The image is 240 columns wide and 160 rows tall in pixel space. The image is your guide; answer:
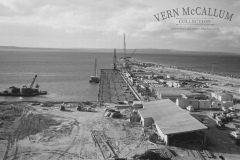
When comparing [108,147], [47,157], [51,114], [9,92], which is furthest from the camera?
[9,92]

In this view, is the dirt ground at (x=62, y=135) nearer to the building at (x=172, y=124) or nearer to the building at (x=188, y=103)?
the building at (x=172, y=124)

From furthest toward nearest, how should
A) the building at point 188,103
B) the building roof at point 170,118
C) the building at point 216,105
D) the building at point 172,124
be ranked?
the building at point 216,105
the building at point 188,103
the building roof at point 170,118
the building at point 172,124

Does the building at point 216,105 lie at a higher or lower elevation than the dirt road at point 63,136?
higher

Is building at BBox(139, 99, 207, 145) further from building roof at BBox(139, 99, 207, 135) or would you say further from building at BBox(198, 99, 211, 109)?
building at BBox(198, 99, 211, 109)

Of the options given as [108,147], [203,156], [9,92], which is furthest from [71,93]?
[203,156]

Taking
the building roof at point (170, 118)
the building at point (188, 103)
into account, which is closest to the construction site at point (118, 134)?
the building roof at point (170, 118)

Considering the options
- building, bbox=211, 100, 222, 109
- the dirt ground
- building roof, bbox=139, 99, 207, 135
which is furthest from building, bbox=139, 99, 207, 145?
building, bbox=211, 100, 222, 109

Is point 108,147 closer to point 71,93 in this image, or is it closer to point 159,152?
point 159,152

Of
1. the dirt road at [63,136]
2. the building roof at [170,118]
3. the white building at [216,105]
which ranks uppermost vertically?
the building roof at [170,118]
